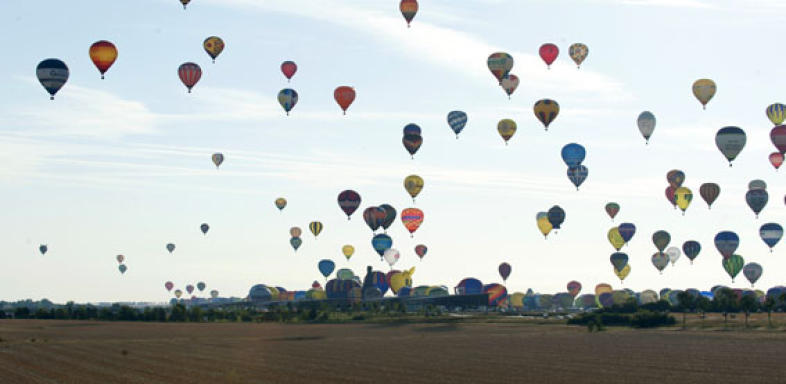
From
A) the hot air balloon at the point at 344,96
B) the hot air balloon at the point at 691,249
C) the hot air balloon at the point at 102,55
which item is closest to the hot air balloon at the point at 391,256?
the hot air balloon at the point at 691,249

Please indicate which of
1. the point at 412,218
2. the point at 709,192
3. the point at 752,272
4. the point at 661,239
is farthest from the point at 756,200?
the point at 412,218

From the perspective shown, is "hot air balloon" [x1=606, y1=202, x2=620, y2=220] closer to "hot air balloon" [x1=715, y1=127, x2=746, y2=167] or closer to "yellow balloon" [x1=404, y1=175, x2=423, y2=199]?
"yellow balloon" [x1=404, y1=175, x2=423, y2=199]

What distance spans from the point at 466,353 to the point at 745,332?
141 feet

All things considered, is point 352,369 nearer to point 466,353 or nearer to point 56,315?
point 466,353

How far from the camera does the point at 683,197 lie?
497 ft

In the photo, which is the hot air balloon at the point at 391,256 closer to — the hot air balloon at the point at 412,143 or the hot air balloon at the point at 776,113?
the hot air balloon at the point at 412,143

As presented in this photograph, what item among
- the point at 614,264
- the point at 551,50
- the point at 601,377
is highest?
the point at 551,50

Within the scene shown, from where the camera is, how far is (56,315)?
150500 mm

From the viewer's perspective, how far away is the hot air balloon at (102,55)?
3981 inches

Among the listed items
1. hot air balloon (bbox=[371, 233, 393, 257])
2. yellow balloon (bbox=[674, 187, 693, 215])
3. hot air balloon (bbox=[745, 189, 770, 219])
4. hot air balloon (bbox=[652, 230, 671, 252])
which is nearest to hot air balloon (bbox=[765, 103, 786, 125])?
hot air balloon (bbox=[745, 189, 770, 219])

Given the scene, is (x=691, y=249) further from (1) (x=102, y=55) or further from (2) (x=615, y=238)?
(1) (x=102, y=55)

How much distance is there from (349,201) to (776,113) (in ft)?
188

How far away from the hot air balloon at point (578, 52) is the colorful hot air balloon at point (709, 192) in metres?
27.3

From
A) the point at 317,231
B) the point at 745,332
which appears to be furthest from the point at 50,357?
the point at 317,231
